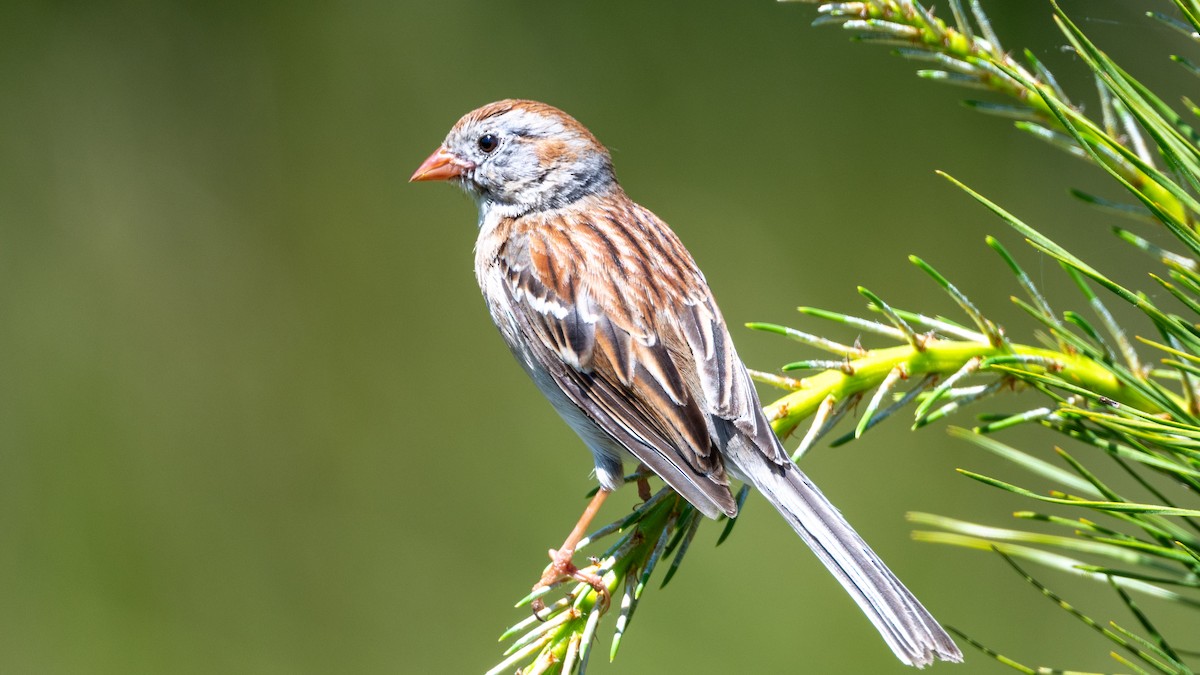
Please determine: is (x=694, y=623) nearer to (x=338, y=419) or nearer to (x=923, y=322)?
(x=338, y=419)

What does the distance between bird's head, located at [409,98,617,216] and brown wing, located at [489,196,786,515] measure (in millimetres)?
220

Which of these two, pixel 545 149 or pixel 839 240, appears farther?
pixel 839 240

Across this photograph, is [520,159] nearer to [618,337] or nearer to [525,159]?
[525,159]

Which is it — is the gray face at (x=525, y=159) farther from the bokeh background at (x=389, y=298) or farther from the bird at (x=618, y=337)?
→ the bokeh background at (x=389, y=298)

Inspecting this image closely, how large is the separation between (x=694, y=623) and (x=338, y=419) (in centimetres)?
189

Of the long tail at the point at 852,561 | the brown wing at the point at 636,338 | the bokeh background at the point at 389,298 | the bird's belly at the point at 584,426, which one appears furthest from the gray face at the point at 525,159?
the bokeh background at the point at 389,298

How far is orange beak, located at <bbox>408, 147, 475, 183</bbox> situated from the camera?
9.73 ft

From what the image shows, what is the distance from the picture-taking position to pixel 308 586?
15.4 feet

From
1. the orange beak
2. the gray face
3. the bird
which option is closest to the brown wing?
the bird

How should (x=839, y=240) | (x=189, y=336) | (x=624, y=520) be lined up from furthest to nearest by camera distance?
(x=189, y=336) < (x=839, y=240) < (x=624, y=520)

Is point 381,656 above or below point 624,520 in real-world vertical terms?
below

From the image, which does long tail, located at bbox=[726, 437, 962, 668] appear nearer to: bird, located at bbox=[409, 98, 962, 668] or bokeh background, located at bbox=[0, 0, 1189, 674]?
bird, located at bbox=[409, 98, 962, 668]

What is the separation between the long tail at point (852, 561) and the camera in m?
1.67

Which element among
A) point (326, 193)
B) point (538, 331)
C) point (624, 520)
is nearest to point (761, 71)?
point (326, 193)
